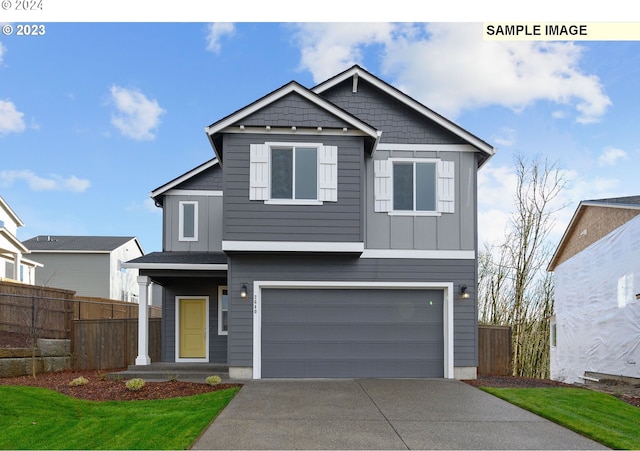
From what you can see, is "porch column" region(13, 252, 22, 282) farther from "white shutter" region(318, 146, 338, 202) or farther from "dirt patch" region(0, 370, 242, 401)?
"white shutter" region(318, 146, 338, 202)

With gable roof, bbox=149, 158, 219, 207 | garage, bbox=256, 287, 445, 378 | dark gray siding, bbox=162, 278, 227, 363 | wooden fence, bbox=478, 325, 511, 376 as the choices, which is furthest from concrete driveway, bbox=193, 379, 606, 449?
gable roof, bbox=149, 158, 219, 207

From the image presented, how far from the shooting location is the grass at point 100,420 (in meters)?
6.89

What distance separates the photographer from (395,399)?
9.53m

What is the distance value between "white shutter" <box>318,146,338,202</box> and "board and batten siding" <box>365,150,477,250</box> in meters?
1.17

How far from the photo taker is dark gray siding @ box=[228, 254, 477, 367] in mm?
11883

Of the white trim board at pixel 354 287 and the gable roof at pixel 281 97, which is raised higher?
the gable roof at pixel 281 97

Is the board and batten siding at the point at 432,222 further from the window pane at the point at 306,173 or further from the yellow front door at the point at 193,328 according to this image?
the yellow front door at the point at 193,328

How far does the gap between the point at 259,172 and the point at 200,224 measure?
4509 mm

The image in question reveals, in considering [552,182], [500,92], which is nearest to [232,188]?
[500,92]

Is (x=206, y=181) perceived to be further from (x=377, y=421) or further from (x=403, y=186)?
(x=377, y=421)

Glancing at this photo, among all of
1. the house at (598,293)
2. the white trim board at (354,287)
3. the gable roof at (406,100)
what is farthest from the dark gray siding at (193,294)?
the house at (598,293)

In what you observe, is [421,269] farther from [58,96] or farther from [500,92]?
[58,96]

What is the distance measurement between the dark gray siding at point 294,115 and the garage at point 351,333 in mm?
3779

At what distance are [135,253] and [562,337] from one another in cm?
2773
